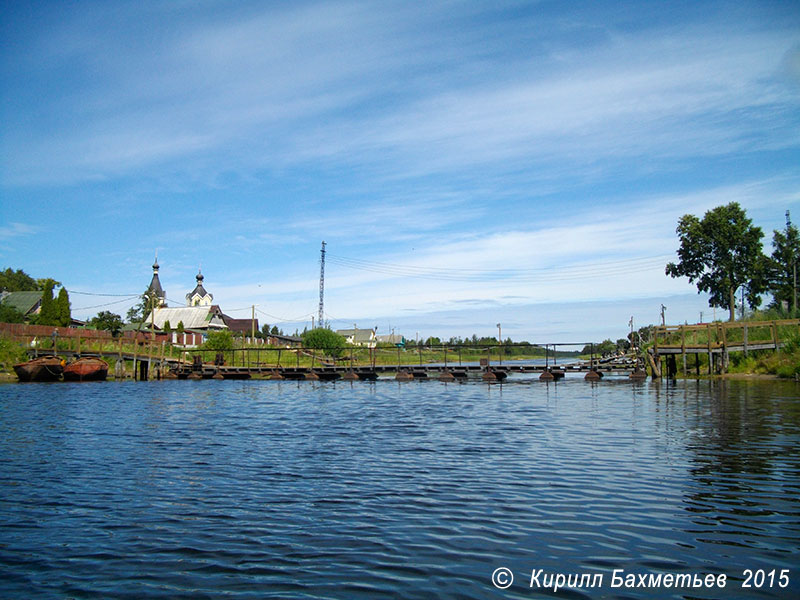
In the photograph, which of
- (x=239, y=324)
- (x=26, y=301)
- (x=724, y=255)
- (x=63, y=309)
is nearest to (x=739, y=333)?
(x=724, y=255)

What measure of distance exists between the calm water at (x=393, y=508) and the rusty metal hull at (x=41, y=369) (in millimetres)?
35380

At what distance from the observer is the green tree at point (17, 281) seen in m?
130

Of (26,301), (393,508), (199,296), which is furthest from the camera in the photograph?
(199,296)

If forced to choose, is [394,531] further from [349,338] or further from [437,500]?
[349,338]

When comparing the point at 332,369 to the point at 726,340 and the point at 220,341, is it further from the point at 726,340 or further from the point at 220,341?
the point at 726,340

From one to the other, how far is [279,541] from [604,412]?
66.1 ft

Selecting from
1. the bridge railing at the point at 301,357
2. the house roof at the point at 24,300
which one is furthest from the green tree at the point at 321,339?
the house roof at the point at 24,300

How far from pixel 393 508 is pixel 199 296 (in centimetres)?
14376

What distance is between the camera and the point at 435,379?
62.6 m

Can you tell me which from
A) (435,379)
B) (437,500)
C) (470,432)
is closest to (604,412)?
(470,432)

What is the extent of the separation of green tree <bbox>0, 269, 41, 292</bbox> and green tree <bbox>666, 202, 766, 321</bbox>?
402ft

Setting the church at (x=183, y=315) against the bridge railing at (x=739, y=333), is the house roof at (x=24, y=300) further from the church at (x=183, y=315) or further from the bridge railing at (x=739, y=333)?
the bridge railing at (x=739, y=333)

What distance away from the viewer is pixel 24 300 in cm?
9900

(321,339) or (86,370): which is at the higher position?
(321,339)
